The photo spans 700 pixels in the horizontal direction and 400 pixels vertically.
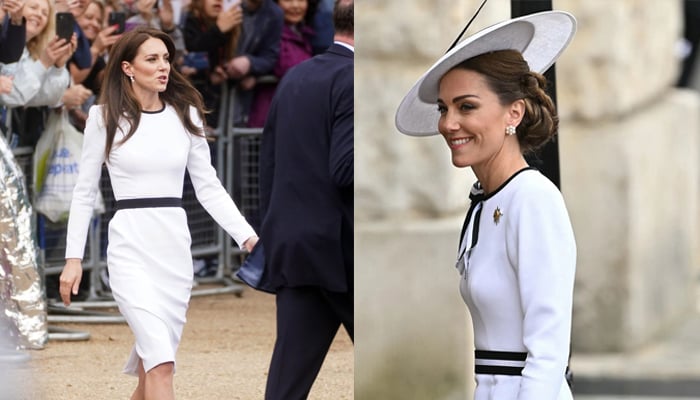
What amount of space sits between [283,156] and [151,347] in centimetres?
72

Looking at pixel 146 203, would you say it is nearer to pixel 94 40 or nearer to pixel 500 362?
pixel 500 362

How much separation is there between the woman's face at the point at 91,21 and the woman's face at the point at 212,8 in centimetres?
92

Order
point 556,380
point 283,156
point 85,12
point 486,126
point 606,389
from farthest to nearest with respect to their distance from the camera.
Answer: point 85,12
point 283,156
point 606,389
point 486,126
point 556,380

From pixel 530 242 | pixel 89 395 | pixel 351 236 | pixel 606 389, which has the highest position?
pixel 530 242

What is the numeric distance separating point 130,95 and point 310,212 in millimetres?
659

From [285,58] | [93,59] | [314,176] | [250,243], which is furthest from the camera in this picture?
[285,58]

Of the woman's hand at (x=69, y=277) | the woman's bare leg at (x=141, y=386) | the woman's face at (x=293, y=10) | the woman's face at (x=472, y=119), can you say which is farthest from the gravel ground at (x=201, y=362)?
the woman's face at (x=472, y=119)

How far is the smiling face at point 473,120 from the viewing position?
2818mm

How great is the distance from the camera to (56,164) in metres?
7.62

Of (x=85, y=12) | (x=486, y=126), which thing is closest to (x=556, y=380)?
(x=486, y=126)

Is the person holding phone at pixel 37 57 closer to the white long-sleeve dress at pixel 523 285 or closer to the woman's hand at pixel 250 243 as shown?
the woman's hand at pixel 250 243

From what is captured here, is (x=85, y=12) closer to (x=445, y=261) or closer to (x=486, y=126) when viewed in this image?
(x=445, y=261)

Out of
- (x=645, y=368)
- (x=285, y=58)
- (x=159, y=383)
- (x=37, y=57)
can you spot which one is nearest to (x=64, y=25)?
(x=37, y=57)

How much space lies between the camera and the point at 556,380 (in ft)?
8.59
